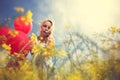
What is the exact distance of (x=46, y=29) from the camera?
3.19 metres

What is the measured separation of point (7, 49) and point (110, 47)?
2.65ft

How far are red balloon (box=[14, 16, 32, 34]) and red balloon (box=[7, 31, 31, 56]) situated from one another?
33mm

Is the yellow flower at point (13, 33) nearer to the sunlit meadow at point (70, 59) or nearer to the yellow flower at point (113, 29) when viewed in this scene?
the sunlit meadow at point (70, 59)

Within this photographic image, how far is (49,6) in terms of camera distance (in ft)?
10.6

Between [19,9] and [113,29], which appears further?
[113,29]

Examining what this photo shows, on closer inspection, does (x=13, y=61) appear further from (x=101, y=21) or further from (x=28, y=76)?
(x=101, y=21)

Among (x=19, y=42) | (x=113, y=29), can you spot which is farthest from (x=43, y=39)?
(x=113, y=29)

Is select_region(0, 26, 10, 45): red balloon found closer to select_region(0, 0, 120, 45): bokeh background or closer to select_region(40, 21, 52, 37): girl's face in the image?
select_region(0, 0, 120, 45): bokeh background

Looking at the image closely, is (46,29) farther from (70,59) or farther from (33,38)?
(70,59)

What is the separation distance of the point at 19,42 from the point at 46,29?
0.79 ft

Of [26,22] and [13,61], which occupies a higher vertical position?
[26,22]

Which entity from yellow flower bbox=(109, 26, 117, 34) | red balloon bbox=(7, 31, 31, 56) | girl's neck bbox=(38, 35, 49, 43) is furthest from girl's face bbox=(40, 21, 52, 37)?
yellow flower bbox=(109, 26, 117, 34)

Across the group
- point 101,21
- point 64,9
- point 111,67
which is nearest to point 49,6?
point 64,9

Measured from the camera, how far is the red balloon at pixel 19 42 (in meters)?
3.09
